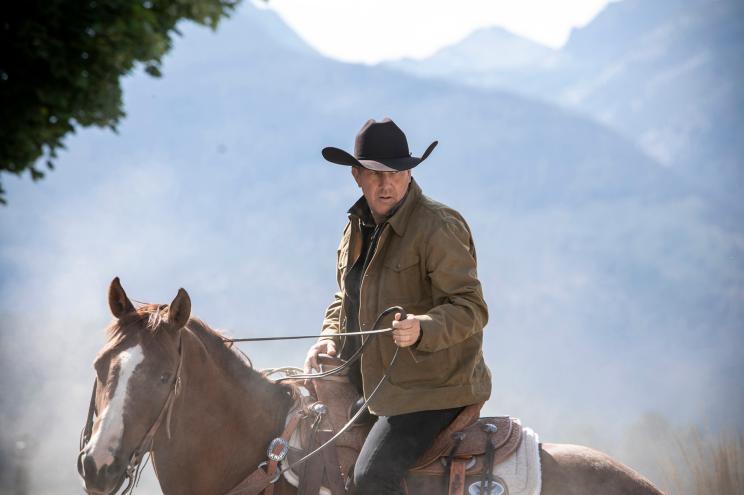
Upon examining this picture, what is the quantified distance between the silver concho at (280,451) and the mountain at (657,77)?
1478cm

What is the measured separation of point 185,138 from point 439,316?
15.5 metres

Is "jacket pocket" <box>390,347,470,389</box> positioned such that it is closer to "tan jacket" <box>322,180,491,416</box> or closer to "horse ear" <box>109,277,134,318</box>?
"tan jacket" <box>322,180,491,416</box>

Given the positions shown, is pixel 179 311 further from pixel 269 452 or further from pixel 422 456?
pixel 422 456

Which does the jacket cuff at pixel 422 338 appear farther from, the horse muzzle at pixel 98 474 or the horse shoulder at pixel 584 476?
the horse muzzle at pixel 98 474

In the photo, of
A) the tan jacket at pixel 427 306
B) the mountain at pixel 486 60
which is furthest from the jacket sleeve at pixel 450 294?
the mountain at pixel 486 60

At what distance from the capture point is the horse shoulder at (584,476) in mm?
3686

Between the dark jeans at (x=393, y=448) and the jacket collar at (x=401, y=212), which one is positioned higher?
the jacket collar at (x=401, y=212)

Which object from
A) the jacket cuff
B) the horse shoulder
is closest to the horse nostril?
the jacket cuff

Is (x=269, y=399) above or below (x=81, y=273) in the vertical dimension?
above

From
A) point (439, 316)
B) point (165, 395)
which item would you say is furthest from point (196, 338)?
point (439, 316)

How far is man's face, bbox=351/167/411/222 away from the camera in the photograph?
3.79 m

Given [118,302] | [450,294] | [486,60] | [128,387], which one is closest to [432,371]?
[450,294]

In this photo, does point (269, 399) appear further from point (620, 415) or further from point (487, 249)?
point (487, 249)

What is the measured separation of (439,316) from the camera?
3385mm
